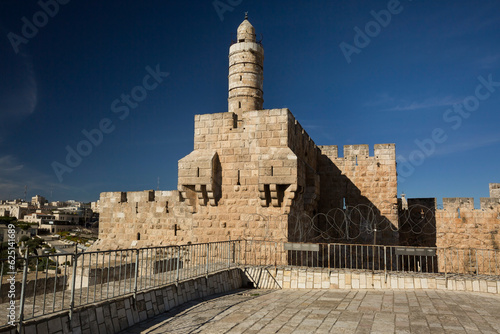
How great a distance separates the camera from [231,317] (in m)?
5.28

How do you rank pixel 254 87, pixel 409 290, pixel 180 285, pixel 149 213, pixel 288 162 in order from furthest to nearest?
1. pixel 254 87
2. pixel 149 213
3. pixel 288 162
4. pixel 409 290
5. pixel 180 285

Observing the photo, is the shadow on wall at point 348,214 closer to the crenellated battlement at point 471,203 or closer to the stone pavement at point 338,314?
the crenellated battlement at point 471,203

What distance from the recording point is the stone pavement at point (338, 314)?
4.70m

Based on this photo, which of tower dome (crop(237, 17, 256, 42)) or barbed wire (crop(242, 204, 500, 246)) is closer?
barbed wire (crop(242, 204, 500, 246))

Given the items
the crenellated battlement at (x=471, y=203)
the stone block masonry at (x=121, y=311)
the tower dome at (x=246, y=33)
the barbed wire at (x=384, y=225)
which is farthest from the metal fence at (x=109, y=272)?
the tower dome at (x=246, y=33)

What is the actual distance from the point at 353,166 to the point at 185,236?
6.35 metres

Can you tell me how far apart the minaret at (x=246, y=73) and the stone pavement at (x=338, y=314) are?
971 centimetres

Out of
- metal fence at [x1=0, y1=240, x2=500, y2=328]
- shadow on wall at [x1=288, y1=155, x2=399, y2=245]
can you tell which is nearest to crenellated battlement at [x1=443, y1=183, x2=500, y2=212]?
metal fence at [x1=0, y1=240, x2=500, y2=328]

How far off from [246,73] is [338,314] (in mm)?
11762

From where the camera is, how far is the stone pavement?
4703mm

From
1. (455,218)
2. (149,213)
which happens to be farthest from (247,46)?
(455,218)

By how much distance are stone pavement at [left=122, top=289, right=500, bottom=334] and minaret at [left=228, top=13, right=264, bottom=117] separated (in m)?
9.71

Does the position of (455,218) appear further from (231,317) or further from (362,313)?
(231,317)

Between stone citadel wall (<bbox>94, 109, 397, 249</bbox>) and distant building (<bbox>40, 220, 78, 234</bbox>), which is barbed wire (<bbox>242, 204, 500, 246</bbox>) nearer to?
stone citadel wall (<bbox>94, 109, 397, 249</bbox>)
